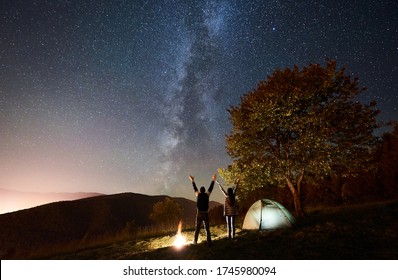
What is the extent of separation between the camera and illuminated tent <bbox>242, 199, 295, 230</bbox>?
15.0 meters

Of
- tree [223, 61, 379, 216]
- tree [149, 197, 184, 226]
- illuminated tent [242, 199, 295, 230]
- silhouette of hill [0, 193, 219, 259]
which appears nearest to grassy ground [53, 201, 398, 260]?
illuminated tent [242, 199, 295, 230]

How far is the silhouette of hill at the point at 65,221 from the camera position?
64.0 metres

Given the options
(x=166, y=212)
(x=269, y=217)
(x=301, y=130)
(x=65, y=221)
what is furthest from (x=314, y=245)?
(x=65, y=221)

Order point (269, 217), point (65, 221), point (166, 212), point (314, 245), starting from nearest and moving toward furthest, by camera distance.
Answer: point (314, 245)
point (269, 217)
point (166, 212)
point (65, 221)

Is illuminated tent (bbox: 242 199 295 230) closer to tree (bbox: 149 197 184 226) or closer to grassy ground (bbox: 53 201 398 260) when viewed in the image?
grassy ground (bbox: 53 201 398 260)

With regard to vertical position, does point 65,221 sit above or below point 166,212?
below

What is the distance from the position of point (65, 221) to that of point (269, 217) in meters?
75.9

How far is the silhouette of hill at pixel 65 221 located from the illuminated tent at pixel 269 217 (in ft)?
133

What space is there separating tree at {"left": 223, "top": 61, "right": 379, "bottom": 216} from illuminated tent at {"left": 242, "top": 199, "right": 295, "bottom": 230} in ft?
10.3

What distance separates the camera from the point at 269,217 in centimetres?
1545

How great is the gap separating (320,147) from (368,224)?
5160 millimetres

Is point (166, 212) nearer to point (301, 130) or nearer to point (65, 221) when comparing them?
point (301, 130)

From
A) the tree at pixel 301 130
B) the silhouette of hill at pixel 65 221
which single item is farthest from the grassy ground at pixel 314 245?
the silhouette of hill at pixel 65 221
